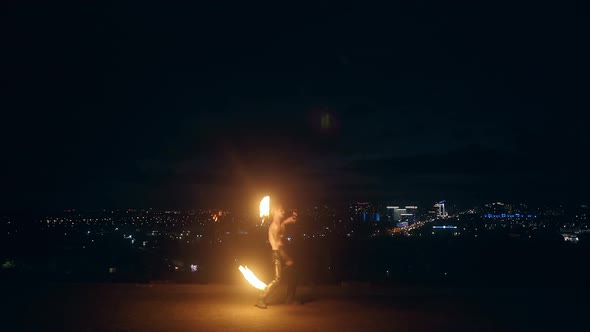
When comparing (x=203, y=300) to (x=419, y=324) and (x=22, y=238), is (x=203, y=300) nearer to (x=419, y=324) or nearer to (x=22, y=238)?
(x=419, y=324)

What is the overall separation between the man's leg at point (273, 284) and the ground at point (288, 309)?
0.52 feet

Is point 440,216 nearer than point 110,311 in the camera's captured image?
No

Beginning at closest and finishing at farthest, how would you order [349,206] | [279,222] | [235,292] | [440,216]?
[279,222] → [235,292] → [349,206] → [440,216]

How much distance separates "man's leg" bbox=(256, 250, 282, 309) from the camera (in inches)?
364

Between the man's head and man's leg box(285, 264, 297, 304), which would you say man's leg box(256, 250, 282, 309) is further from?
the man's head

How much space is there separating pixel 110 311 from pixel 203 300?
5.66 feet

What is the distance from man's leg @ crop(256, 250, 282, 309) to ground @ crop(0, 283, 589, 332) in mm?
160

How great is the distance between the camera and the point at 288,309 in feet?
30.2

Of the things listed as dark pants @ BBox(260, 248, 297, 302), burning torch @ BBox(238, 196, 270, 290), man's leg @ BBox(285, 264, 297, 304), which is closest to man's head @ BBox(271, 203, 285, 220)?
burning torch @ BBox(238, 196, 270, 290)

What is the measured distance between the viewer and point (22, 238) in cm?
5244

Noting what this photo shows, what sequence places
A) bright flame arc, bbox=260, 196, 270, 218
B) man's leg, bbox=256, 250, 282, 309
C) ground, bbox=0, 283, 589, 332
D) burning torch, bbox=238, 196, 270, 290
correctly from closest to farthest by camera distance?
ground, bbox=0, 283, 589, 332, man's leg, bbox=256, 250, 282, 309, burning torch, bbox=238, 196, 270, 290, bright flame arc, bbox=260, 196, 270, 218

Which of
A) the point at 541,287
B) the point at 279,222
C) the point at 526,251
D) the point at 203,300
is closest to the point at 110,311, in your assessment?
the point at 203,300

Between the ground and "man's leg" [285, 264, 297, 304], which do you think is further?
"man's leg" [285, 264, 297, 304]

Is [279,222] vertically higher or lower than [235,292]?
higher
